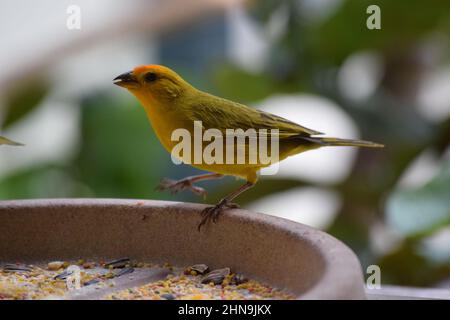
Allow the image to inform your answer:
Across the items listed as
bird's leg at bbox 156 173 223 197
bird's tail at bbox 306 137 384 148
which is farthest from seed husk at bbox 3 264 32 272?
bird's tail at bbox 306 137 384 148

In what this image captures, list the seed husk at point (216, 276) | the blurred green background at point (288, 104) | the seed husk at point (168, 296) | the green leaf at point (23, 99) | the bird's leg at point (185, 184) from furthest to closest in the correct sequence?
the green leaf at point (23, 99) → the blurred green background at point (288, 104) → the bird's leg at point (185, 184) → the seed husk at point (216, 276) → the seed husk at point (168, 296)

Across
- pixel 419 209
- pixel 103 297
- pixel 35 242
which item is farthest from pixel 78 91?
pixel 103 297

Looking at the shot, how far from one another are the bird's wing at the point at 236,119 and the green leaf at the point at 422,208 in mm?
641

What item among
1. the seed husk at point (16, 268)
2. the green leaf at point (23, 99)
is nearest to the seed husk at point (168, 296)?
the seed husk at point (16, 268)

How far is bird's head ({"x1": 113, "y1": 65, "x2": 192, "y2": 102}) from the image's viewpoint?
1497 mm

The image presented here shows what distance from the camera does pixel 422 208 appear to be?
211cm

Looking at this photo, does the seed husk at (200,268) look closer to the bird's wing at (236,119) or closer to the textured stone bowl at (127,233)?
the textured stone bowl at (127,233)

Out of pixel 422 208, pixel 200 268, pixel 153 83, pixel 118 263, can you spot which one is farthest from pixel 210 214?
pixel 422 208

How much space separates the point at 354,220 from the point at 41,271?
67.6 inches

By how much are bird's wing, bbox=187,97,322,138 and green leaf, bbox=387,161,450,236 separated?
2.10 ft

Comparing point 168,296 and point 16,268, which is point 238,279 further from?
point 16,268

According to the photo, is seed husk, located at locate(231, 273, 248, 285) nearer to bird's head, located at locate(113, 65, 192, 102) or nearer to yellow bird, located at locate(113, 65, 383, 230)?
yellow bird, located at locate(113, 65, 383, 230)

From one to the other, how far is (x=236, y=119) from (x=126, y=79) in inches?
9.7

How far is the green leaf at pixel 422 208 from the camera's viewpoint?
2059 mm
